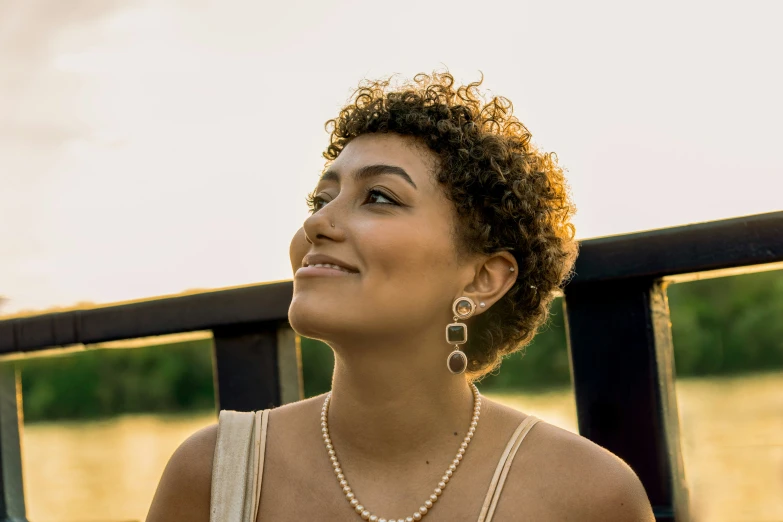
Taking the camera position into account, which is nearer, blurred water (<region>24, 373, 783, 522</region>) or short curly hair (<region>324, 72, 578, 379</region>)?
short curly hair (<region>324, 72, 578, 379</region>)

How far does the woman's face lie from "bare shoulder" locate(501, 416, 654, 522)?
0.37 metres

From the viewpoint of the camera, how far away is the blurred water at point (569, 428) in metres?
2.37

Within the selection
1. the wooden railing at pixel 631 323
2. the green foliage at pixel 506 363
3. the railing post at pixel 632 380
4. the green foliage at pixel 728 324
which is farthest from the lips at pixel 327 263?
the green foliage at pixel 728 324

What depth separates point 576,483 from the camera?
6.38 ft

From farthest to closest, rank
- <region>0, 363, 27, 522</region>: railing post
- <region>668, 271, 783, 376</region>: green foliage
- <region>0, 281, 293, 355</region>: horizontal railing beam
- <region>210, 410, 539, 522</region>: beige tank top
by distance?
<region>668, 271, 783, 376</region>: green foliage
<region>0, 363, 27, 522</region>: railing post
<region>0, 281, 293, 355</region>: horizontal railing beam
<region>210, 410, 539, 522</region>: beige tank top

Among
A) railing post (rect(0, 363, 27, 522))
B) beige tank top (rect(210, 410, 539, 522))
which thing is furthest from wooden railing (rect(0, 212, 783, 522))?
railing post (rect(0, 363, 27, 522))

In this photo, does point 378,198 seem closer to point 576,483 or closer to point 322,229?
point 322,229

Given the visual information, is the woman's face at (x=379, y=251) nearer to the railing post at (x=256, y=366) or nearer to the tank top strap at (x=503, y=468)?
the tank top strap at (x=503, y=468)

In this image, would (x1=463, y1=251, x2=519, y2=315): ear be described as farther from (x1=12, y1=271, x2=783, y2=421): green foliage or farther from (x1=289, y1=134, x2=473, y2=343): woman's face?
(x1=12, y1=271, x2=783, y2=421): green foliage

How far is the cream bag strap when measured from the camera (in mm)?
2008

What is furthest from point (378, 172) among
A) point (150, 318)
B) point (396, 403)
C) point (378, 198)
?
point (150, 318)

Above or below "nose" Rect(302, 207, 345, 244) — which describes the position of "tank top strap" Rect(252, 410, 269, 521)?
below

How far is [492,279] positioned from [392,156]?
1.26 feet

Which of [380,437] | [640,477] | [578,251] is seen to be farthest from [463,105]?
[640,477]
